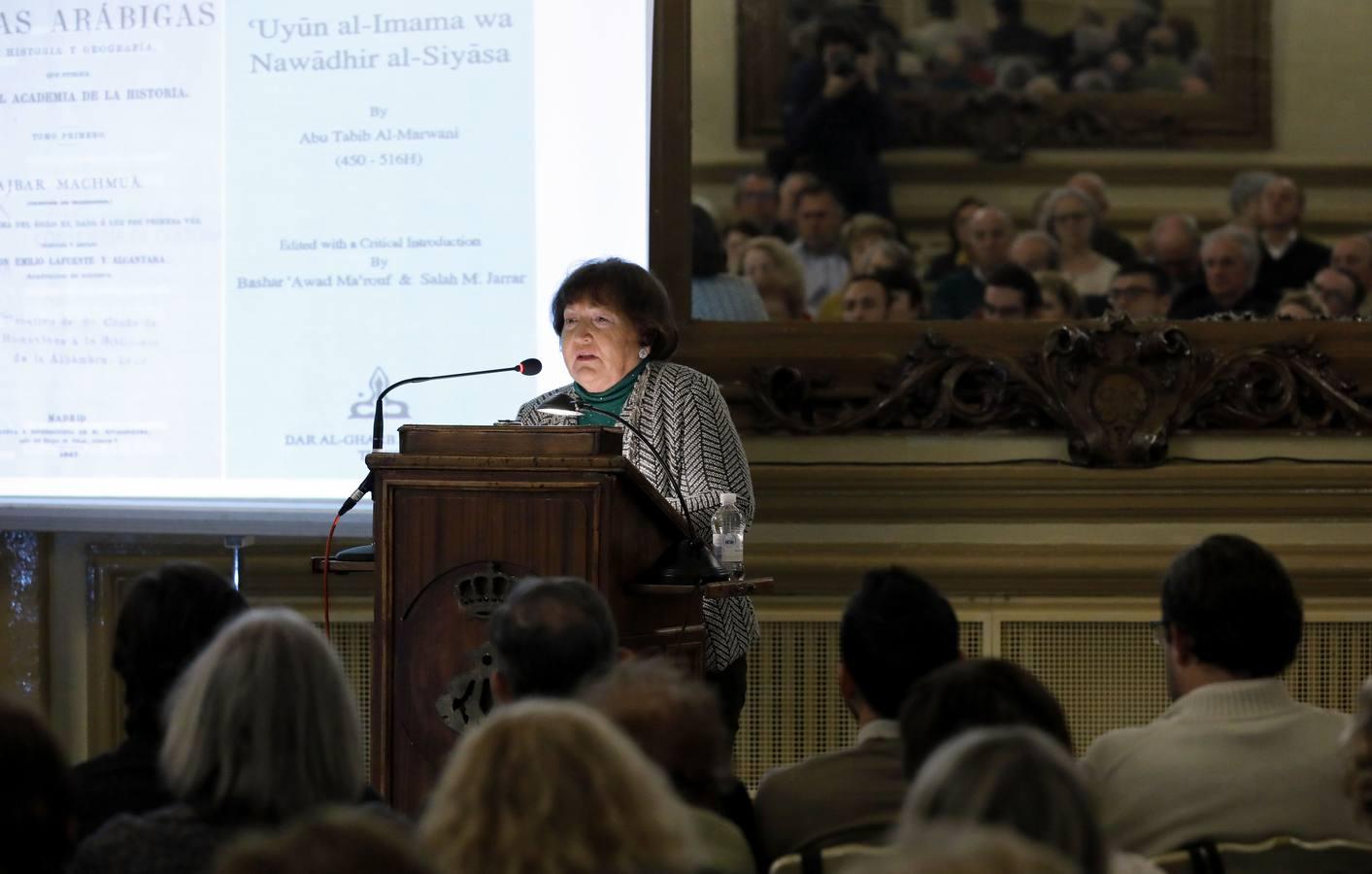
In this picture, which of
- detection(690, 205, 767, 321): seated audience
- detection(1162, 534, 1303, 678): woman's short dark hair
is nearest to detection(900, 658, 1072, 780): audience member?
detection(1162, 534, 1303, 678): woman's short dark hair

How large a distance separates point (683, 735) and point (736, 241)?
116 inches

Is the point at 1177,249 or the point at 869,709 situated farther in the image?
the point at 1177,249

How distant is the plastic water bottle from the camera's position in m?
3.20

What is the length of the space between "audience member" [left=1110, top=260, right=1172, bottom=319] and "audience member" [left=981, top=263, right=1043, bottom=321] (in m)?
0.22

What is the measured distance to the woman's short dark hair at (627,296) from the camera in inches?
135

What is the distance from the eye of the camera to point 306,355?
14.1 feet

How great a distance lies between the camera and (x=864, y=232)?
4.70 m

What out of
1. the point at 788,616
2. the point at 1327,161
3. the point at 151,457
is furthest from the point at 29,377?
the point at 1327,161

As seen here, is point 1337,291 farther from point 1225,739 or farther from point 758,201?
point 1225,739

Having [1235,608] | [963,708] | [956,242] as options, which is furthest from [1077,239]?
[963,708]

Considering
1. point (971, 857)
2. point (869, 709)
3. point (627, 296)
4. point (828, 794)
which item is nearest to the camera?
point (971, 857)

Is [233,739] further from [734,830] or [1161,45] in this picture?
[1161,45]

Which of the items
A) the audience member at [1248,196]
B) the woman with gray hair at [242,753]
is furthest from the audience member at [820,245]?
the woman with gray hair at [242,753]

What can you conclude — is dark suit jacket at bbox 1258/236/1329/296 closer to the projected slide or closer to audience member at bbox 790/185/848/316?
audience member at bbox 790/185/848/316
